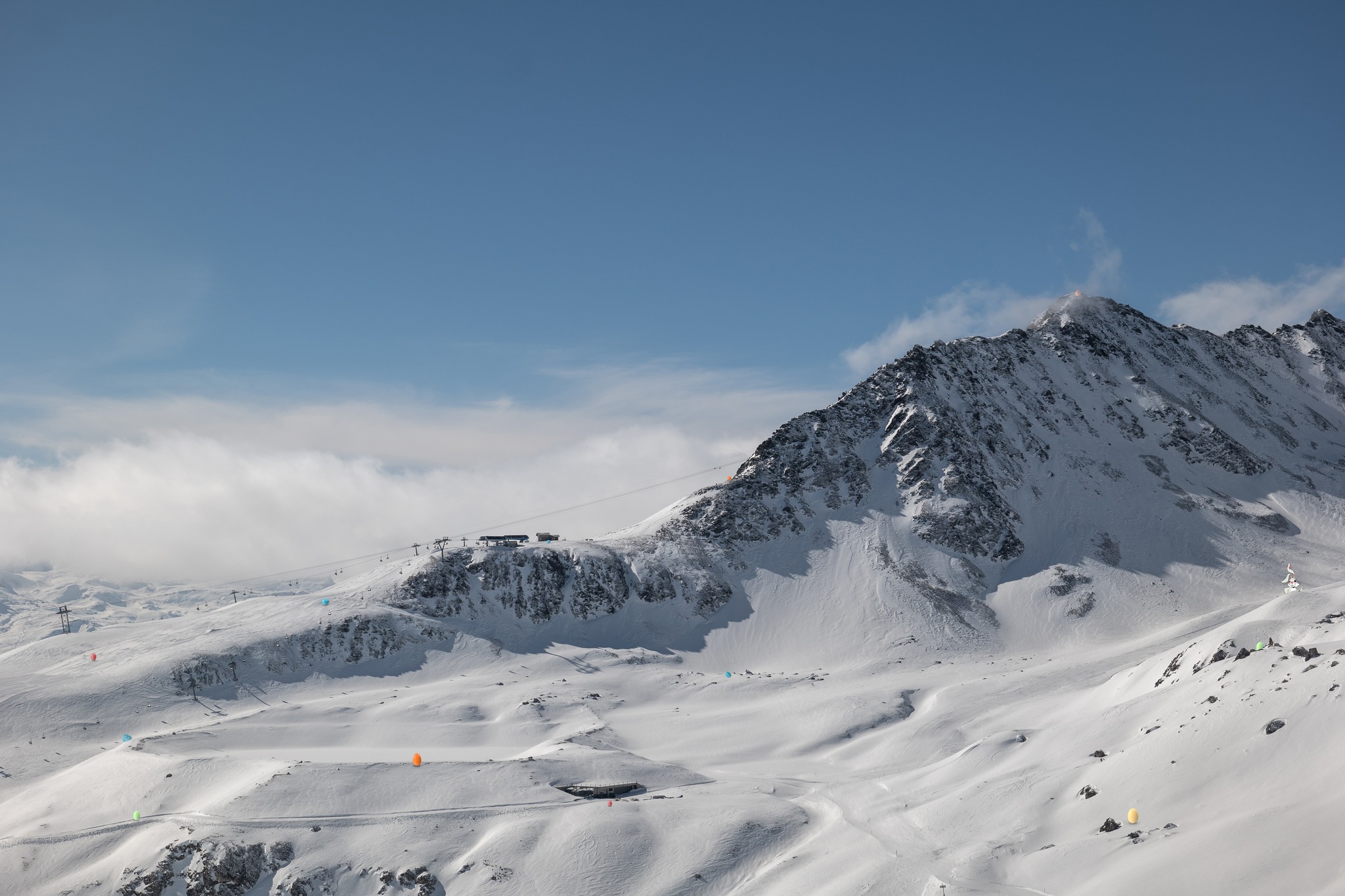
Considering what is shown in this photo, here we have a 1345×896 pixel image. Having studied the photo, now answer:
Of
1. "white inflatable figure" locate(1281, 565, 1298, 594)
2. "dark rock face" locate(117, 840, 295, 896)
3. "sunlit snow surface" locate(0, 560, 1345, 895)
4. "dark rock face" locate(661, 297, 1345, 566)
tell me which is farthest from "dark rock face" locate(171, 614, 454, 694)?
"white inflatable figure" locate(1281, 565, 1298, 594)

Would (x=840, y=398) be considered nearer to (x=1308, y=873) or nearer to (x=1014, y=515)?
(x=1014, y=515)

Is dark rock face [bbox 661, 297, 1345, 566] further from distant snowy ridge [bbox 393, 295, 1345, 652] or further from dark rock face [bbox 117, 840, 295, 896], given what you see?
dark rock face [bbox 117, 840, 295, 896]

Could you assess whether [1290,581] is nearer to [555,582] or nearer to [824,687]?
[824,687]

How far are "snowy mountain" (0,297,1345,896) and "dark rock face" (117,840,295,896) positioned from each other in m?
0.18

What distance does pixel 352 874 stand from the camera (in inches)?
2000

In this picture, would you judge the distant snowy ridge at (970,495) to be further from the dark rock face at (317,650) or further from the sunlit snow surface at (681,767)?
the sunlit snow surface at (681,767)

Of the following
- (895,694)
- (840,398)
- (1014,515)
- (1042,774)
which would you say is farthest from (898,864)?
(840,398)

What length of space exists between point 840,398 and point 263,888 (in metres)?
130

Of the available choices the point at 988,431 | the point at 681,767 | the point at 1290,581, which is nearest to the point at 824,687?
the point at 681,767

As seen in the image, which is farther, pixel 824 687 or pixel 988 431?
pixel 988 431

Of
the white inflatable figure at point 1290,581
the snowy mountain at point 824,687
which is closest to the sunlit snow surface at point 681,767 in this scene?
the snowy mountain at point 824,687

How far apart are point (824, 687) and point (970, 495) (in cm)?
6034

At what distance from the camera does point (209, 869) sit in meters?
50.9

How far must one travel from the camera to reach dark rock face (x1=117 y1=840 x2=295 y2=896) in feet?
166
